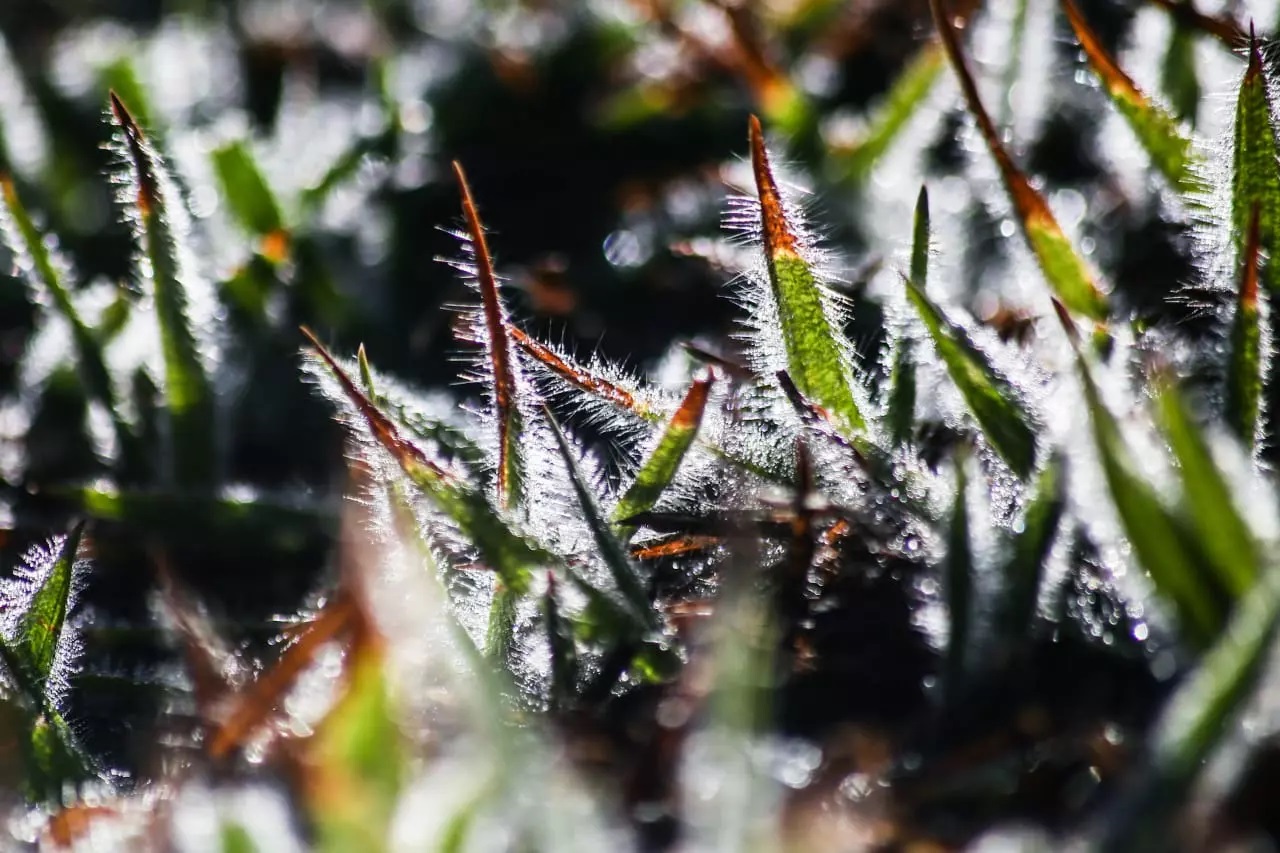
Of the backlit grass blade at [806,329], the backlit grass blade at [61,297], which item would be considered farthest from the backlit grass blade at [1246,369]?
the backlit grass blade at [61,297]

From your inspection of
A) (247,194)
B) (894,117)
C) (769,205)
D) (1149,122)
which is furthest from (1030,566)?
(247,194)

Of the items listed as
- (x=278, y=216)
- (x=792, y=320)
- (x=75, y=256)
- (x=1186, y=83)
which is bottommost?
(x=75, y=256)

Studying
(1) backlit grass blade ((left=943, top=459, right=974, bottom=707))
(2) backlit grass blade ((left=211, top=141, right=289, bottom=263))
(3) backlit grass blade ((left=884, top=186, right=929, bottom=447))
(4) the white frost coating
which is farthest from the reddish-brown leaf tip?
(2) backlit grass blade ((left=211, top=141, right=289, bottom=263))

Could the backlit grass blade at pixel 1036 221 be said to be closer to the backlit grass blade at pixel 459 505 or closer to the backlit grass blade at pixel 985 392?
the backlit grass blade at pixel 985 392

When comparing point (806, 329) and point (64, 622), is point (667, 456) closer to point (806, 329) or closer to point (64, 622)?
point (806, 329)

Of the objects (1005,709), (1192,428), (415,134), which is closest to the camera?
(1192,428)

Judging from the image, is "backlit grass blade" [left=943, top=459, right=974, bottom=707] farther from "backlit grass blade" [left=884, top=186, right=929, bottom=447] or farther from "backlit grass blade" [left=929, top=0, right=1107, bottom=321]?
"backlit grass blade" [left=929, top=0, right=1107, bottom=321]

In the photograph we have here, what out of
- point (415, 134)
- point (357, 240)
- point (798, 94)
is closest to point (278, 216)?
point (357, 240)

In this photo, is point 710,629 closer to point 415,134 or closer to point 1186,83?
point 1186,83
